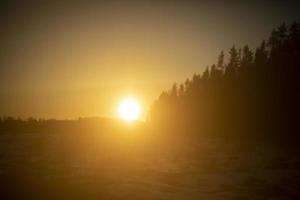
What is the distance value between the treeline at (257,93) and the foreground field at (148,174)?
14.1 meters

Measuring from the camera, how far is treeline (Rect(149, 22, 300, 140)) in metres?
65.1

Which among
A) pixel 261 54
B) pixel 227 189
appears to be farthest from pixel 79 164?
pixel 261 54

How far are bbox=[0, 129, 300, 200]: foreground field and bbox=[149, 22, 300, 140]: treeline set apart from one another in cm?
1407

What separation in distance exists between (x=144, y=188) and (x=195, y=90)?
8356 centimetres

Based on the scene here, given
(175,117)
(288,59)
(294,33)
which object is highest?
(294,33)

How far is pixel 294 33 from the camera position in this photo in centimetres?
6694

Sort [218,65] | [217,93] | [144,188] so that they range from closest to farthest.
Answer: [144,188], [217,93], [218,65]

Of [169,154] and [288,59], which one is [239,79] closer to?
[288,59]

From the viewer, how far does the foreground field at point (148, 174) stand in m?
25.0

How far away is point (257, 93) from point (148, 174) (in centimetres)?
4463

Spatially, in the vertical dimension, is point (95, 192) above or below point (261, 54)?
below

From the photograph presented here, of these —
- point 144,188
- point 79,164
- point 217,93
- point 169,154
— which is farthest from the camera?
point 217,93

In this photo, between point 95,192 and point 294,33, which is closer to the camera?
point 95,192

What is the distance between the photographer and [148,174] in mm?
33375
